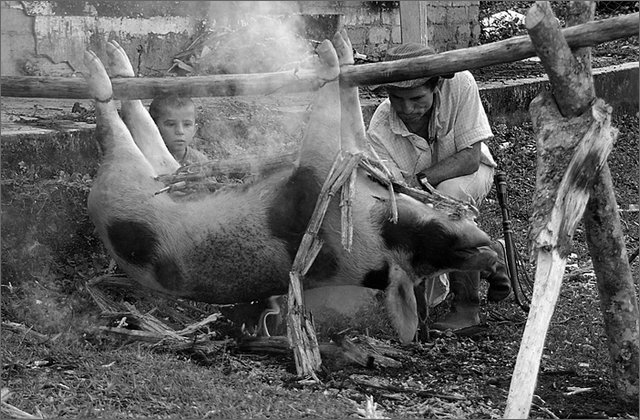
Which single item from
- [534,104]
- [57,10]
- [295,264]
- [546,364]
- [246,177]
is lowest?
[546,364]

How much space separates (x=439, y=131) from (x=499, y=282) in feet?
3.40

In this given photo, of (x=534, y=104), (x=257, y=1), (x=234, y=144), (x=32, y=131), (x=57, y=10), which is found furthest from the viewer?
(x=257, y=1)

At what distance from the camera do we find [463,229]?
5.15 m

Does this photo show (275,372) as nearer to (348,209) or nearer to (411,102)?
(348,209)

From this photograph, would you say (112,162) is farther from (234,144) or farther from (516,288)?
(516,288)

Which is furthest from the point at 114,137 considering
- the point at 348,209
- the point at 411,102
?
the point at 411,102

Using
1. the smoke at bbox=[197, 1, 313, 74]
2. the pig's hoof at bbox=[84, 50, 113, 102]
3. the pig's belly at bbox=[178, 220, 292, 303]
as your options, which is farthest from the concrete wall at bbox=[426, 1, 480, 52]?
the pig's hoof at bbox=[84, 50, 113, 102]

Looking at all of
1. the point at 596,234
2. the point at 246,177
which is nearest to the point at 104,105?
the point at 246,177

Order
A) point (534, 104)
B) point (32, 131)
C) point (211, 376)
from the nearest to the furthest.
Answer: point (534, 104) < point (211, 376) < point (32, 131)

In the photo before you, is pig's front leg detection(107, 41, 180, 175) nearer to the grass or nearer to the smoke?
the grass

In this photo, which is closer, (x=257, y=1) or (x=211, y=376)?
(x=211, y=376)

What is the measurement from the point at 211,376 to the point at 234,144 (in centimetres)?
276

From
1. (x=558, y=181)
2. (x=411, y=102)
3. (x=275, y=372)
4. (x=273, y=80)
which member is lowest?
(x=275, y=372)

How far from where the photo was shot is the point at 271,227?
5.35 meters
